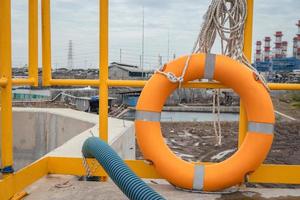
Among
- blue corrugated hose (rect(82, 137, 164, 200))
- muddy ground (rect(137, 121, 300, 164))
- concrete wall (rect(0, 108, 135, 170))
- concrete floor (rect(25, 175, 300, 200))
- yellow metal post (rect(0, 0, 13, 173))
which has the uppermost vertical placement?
yellow metal post (rect(0, 0, 13, 173))

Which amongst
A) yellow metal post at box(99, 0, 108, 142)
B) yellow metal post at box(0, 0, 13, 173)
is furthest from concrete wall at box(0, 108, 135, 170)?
yellow metal post at box(0, 0, 13, 173)

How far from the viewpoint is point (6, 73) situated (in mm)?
2033

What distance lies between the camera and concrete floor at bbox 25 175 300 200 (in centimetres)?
218

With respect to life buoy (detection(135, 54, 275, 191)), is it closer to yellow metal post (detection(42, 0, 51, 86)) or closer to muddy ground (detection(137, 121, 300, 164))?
yellow metal post (detection(42, 0, 51, 86))

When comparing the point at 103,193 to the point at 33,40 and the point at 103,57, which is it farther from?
the point at 33,40

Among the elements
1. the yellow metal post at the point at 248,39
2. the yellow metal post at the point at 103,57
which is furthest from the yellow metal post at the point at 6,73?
the yellow metal post at the point at 248,39

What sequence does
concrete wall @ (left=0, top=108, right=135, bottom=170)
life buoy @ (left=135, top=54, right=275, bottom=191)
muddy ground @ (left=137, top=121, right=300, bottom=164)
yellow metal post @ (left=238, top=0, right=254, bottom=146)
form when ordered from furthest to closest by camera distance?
1. muddy ground @ (left=137, top=121, right=300, bottom=164)
2. concrete wall @ (left=0, top=108, right=135, bottom=170)
3. yellow metal post @ (left=238, top=0, right=254, bottom=146)
4. life buoy @ (left=135, top=54, right=275, bottom=191)

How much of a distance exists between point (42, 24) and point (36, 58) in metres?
0.23

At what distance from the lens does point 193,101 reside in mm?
26453

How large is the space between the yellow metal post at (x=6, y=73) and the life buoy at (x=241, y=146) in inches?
28.5

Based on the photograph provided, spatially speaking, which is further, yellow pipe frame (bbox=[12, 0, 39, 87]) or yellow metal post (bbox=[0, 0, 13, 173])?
yellow pipe frame (bbox=[12, 0, 39, 87])

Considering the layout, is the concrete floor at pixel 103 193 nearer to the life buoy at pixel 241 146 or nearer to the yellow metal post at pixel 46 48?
the life buoy at pixel 241 146

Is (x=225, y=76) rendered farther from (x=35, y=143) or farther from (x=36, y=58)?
(x=35, y=143)

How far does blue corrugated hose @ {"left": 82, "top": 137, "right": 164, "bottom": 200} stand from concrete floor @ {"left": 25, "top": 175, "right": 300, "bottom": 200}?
219 mm
